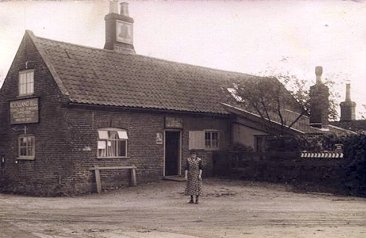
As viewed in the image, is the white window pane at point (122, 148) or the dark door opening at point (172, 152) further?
the dark door opening at point (172, 152)

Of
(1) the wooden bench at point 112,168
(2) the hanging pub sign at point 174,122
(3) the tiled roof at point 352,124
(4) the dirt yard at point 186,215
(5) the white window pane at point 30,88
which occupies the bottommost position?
(4) the dirt yard at point 186,215

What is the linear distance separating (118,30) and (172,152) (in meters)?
7.77

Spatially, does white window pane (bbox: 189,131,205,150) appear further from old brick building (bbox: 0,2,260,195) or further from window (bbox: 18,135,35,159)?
window (bbox: 18,135,35,159)

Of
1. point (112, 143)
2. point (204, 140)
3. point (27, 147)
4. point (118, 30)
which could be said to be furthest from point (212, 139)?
point (27, 147)

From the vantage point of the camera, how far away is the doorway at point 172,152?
23.4m

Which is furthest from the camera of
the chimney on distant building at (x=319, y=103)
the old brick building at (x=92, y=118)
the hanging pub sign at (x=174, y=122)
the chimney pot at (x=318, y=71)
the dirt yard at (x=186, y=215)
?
the chimney pot at (x=318, y=71)

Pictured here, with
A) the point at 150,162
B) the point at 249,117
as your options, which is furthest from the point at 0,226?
the point at 249,117

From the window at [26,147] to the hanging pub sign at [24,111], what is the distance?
0.77 metres

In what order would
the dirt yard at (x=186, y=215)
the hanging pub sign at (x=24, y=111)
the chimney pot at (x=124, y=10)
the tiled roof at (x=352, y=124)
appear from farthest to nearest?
the tiled roof at (x=352, y=124), the chimney pot at (x=124, y=10), the hanging pub sign at (x=24, y=111), the dirt yard at (x=186, y=215)

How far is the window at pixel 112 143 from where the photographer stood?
20.4 metres

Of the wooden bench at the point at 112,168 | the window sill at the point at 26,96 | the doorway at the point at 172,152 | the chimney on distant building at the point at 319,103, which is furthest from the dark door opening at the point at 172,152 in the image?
the chimney on distant building at the point at 319,103

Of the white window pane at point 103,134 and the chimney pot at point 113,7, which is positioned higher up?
the chimney pot at point 113,7

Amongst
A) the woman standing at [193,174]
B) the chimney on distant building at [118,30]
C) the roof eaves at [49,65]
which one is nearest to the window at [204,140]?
the chimney on distant building at [118,30]

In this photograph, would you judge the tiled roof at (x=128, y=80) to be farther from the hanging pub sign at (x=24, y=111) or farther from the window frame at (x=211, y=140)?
the hanging pub sign at (x=24, y=111)
